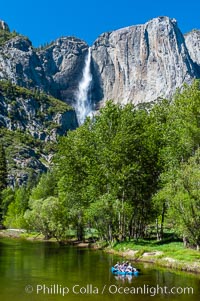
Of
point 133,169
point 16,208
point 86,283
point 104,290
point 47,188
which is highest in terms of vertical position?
point 47,188

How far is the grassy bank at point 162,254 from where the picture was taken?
37.8 m

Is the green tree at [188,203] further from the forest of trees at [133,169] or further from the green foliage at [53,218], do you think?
the green foliage at [53,218]

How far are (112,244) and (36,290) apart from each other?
27747mm

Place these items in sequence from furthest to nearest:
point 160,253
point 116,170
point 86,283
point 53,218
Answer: point 53,218 < point 116,170 < point 160,253 < point 86,283

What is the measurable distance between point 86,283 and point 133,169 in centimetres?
2442

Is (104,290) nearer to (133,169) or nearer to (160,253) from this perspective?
(160,253)

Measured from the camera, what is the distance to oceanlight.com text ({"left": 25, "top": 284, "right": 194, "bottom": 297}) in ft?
91.0

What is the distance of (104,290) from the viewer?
28.7 metres

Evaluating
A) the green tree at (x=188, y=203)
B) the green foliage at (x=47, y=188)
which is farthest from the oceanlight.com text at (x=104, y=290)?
the green foliage at (x=47, y=188)

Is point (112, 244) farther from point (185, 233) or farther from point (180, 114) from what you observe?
point (180, 114)

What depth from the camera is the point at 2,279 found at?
32344 millimetres

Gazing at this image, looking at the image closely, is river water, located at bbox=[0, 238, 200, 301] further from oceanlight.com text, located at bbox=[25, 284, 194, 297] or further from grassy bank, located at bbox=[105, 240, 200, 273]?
grassy bank, located at bbox=[105, 240, 200, 273]

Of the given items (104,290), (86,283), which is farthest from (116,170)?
(104,290)

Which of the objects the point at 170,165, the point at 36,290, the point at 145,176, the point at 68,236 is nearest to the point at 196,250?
the point at 170,165
